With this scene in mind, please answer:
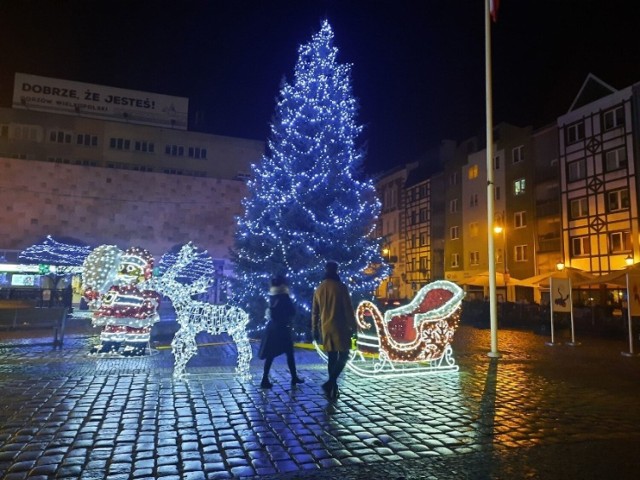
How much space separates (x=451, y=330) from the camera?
383 inches

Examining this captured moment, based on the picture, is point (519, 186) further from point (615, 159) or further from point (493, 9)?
point (493, 9)

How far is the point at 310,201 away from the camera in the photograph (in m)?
14.9

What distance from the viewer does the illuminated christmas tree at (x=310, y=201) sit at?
14703 mm

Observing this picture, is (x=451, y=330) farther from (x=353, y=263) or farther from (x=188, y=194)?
(x=188, y=194)

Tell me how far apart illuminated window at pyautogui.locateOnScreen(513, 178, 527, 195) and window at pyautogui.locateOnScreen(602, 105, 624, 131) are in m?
7.38

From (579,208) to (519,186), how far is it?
5.96 metres

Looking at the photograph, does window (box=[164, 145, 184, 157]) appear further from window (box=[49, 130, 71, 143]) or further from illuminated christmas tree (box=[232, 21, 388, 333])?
illuminated christmas tree (box=[232, 21, 388, 333])

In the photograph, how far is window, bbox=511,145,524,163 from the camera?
1431 inches

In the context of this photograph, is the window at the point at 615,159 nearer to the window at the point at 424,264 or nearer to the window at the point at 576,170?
the window at the point at 576,170

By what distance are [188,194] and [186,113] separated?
1153 centimetres

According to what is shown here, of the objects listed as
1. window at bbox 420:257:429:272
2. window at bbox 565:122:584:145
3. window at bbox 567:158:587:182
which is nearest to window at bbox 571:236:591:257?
window at bbox 567:158:587:182

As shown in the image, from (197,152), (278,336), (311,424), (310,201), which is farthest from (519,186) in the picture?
(311,424)

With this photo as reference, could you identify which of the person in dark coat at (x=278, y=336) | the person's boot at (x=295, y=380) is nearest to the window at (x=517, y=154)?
the person in dark coat at (x=278, y=336)

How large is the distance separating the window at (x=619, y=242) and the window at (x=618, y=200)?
138 cm
